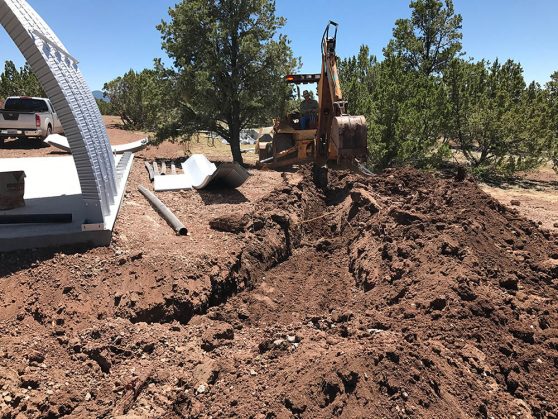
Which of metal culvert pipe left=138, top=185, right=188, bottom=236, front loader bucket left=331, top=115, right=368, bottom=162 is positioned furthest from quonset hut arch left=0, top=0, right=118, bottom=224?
front loader bucket left=331, top=115, right=368, bottom=162

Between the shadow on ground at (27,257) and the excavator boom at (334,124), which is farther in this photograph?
the excavator boom at (334,124)

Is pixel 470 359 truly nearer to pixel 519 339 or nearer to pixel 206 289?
pixel 519 339

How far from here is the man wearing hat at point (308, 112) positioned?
13.7 meters

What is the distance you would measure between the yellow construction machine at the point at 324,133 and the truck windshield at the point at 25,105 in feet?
29.0

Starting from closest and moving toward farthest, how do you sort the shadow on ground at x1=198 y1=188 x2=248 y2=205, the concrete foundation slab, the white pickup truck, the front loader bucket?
the concrete foundation slab < the front loader bucket < the shadow on ground at x1=198 y1=188 x2=248 y2=205 < the white pickup truck

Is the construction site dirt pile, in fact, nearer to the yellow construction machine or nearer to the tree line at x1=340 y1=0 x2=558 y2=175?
the yellow construction machine

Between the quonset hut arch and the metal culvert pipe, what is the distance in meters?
1.14

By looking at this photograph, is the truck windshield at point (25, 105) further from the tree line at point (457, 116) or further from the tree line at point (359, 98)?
the tree line at point (457, 116)

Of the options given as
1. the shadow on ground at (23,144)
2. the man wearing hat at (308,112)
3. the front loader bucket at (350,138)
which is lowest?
the shadow on ground at (23,144)

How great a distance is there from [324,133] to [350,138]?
8.79 feet

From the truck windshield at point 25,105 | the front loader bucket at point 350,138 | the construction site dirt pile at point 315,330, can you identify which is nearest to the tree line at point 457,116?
the front loader bucket at point 350,138

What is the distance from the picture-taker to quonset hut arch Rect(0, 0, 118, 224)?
20.0ft

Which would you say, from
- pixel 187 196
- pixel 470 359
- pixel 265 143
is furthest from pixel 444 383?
pixel 265 143

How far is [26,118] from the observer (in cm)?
1582
